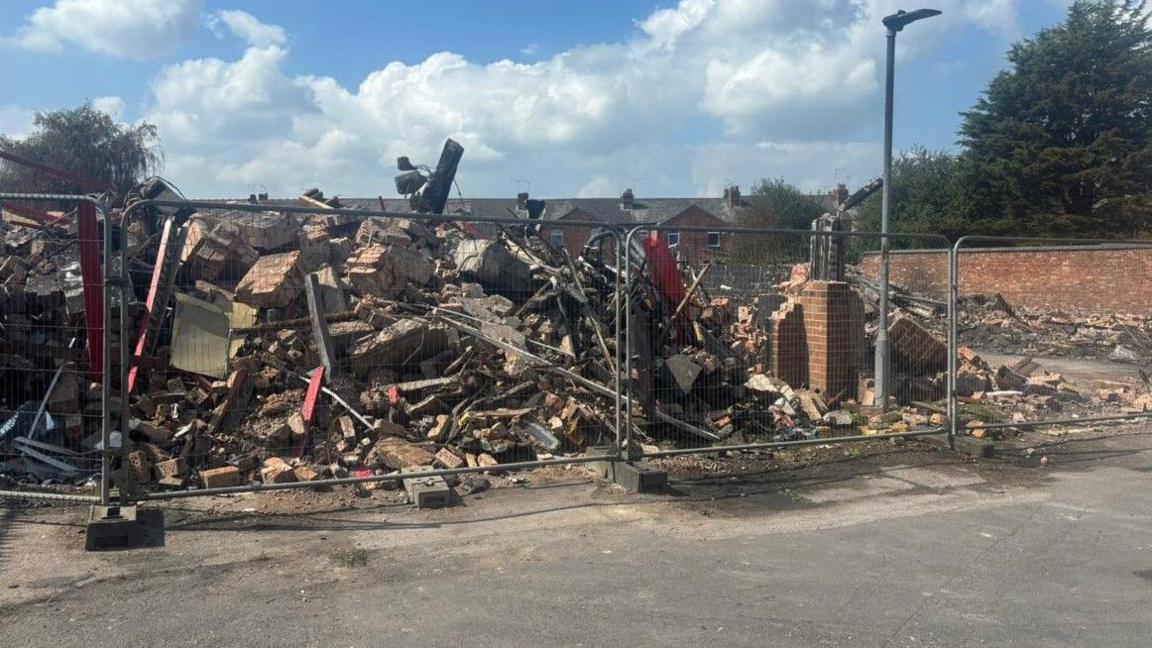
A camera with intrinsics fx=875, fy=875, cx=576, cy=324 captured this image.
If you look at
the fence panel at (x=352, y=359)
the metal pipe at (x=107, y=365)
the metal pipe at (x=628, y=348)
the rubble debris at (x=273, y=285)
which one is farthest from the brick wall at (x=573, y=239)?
the metal pipe at (x=107, y=365)

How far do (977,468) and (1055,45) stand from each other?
3898 centimetres

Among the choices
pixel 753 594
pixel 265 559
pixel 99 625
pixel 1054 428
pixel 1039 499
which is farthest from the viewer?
pixel 1054 428

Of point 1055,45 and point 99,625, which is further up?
point 1055,45

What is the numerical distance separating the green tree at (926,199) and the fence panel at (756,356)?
33.6 meters

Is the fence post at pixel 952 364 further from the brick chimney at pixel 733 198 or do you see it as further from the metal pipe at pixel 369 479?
the brick chimney at pixel 733 198

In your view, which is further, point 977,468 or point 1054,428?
point 1054,428

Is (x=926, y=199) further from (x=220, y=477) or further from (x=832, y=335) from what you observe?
(x=220, y=477)

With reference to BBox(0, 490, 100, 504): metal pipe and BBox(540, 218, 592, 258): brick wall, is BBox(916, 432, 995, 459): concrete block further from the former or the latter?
BBox(0, 490, 100, 504): metal pipe

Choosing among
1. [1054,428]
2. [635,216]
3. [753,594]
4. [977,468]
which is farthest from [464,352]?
[635,216]

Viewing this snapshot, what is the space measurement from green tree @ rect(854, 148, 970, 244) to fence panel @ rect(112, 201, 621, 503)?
120ft

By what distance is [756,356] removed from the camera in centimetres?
1059

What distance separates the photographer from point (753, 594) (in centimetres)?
503

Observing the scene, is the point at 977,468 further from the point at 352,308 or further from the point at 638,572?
the point at 352,308

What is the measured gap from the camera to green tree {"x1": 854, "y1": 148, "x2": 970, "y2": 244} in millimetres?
43188
